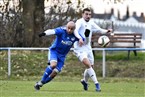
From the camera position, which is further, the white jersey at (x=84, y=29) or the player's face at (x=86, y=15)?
the white jersey at (x=84, y=29)

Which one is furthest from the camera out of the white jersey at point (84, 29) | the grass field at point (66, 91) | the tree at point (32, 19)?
the tree at point (32, 19)

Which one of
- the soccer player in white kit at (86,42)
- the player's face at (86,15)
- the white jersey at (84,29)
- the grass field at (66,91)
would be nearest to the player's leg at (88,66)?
the soccer player in white kit at (86,42)

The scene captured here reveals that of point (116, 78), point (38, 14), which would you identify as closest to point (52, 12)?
point (38, 14)

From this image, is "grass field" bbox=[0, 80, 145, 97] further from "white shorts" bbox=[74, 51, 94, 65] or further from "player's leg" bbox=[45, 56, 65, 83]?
"white shorts" bbox=[74, 51, 94, 65]

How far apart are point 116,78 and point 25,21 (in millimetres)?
8620

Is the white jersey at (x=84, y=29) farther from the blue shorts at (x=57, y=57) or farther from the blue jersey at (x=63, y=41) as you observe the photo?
the blue shorts at (x=57, y=57)

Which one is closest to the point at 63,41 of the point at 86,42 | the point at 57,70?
the point at 57,70

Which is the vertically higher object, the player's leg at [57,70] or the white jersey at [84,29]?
the white jersey at [84,29]

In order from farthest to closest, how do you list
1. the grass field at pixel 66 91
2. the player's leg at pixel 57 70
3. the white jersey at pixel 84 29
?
the white jersey at pixel 84 29, the player's leg at pixel 57 70, the grass field at pixel 66 91

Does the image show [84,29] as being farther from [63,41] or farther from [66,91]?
[66,91]

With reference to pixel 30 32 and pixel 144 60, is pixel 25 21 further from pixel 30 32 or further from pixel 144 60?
pixel 144 60

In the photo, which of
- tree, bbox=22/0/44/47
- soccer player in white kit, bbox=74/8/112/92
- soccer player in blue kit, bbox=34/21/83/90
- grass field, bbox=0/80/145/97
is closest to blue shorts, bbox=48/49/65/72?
soccer player in blue kit, bbox=34/21/83/90

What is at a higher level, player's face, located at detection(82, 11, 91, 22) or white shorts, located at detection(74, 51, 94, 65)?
player's face, located at detection(82, 11, 91, 22)

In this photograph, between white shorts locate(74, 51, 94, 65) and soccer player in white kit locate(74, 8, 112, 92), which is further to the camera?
white shorts locate(74, 51, 94, 65)
